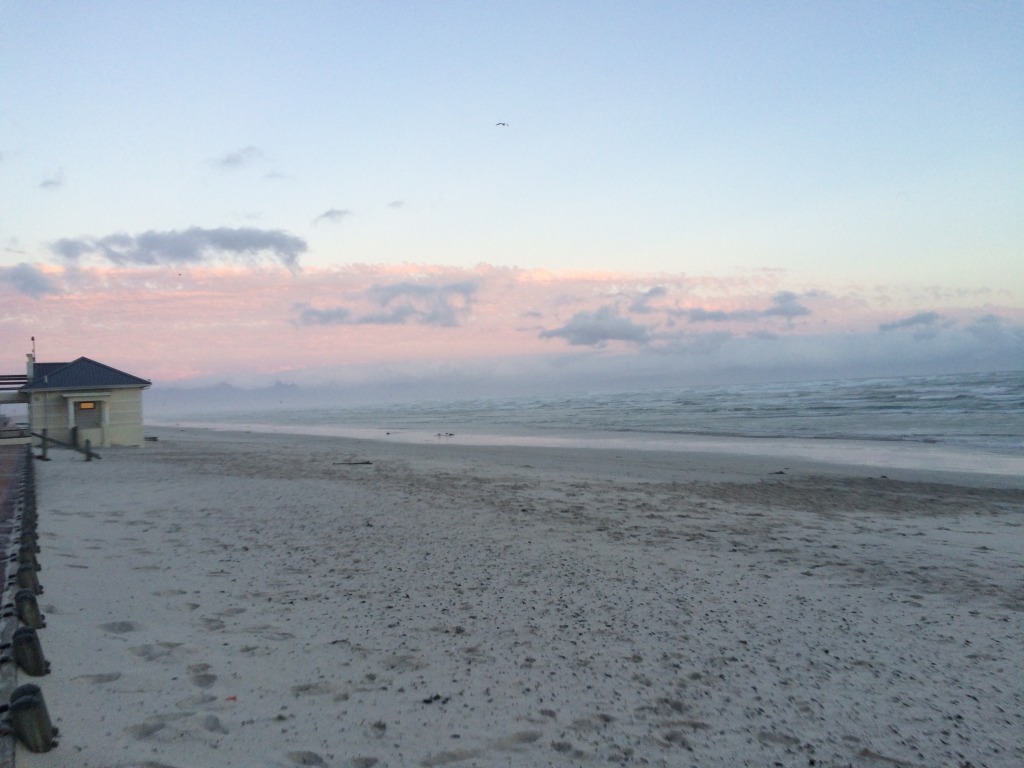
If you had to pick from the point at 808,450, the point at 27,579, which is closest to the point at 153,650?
the point at 27,579

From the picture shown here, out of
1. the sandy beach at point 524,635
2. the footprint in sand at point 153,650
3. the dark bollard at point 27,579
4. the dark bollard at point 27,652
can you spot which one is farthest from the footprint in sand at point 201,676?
the dark bollard at point 27,579

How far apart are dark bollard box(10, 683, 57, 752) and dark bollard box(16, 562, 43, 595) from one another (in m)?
2.31

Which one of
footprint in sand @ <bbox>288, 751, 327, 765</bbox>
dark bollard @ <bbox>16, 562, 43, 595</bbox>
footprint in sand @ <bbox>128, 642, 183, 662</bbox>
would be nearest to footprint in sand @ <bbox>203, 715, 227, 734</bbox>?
footprint in sand @ <bbox>288, 751, 327, 765</bbox>

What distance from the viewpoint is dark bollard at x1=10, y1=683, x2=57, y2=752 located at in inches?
124

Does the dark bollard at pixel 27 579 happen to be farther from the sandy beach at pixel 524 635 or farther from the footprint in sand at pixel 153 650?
the footprint in sand at pixel 153 650

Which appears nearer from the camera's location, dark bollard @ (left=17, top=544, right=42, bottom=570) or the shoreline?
dark bollard @ (left=17, top=544, right=42, bottom=570)

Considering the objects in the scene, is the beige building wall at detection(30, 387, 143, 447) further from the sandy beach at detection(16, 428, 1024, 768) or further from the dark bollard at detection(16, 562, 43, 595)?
the dark bollard at detection(16, 562, 43, 595)

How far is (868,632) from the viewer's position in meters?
5.74

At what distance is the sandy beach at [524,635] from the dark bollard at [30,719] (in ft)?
0.23

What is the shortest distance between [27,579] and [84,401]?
67.2 feet

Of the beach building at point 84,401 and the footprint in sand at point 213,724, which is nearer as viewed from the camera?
the footprint in sand at point 213,724

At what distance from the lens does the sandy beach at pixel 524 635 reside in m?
3.89

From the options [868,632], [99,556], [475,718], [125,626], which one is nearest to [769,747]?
[475,718]

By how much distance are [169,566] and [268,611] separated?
202 centimetres
